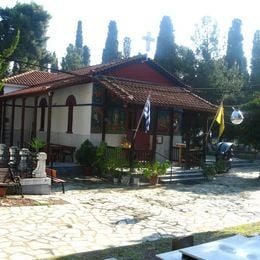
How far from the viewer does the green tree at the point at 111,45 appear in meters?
55.6

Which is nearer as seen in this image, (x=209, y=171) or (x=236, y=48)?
(x=209, y=171)

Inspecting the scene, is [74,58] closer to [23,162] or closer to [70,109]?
[70,109]

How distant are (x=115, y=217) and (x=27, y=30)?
33.4 metres

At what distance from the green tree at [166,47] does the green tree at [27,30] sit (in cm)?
1170

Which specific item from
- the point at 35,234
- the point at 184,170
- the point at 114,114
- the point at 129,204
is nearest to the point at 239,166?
the point at 184,170

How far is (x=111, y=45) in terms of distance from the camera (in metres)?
57.0

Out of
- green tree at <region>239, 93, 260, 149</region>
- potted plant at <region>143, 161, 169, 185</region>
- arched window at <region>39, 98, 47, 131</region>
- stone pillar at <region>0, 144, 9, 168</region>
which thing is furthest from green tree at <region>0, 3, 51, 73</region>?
potted plant at <region>143, 161, 169, 185</region>

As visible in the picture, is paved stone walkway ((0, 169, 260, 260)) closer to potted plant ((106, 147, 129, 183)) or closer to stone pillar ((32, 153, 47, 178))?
stone pillar ((32, 153, 47, 178))

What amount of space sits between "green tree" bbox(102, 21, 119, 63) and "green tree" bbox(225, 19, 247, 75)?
16.0 m

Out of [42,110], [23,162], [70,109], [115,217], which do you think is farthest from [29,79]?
[115,217]

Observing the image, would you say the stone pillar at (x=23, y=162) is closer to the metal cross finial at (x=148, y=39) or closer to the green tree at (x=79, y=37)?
the metal cross finial at (x=148, y=39)

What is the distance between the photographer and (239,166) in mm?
24734

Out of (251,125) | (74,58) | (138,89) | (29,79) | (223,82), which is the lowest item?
(251,125)

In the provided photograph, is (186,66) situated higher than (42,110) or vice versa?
(186,66)
